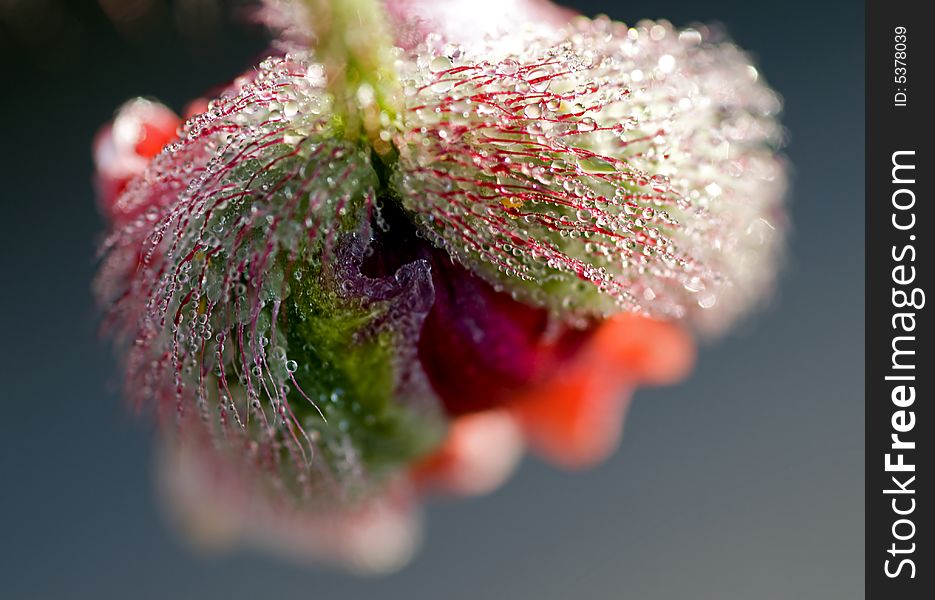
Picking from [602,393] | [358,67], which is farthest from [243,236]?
[602,393]

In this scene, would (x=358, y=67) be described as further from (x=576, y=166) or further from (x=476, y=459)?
(x=476, y=459)

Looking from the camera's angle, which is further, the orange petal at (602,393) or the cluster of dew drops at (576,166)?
the orange petal at (602,393)

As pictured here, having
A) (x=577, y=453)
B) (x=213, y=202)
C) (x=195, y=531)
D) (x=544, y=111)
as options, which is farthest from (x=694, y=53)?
(x=195, y=531)

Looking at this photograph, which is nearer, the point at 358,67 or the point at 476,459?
the point at 358,67

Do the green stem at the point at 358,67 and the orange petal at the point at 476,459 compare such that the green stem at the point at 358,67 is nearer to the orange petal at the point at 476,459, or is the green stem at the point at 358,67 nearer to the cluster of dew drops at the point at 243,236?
the cluster of dew drops at the point at 243,236

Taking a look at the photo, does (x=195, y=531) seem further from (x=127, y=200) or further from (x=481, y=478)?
(x=127, y=200)

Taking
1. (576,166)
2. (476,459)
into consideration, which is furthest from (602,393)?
(576,166)

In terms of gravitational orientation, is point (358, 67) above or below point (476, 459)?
above

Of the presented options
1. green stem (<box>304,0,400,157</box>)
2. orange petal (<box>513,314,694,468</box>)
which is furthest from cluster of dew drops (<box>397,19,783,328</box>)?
orange petal (<box>513,314,694,468</box>)

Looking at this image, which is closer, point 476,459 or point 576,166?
point 576,166

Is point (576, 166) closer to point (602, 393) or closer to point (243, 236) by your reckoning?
point (243, 236)

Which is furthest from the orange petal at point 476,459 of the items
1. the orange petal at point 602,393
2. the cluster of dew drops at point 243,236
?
the cluster of dew drops at point 243,236

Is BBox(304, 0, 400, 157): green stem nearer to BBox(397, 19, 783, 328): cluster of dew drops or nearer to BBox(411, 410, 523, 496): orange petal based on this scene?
BBox(397, 19, 783, 328): cluster of dew drops
